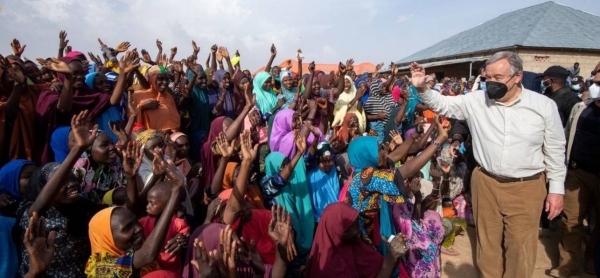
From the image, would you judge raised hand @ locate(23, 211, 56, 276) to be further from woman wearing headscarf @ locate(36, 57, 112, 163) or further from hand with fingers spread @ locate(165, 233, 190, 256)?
woman wearing headscarf @ locate(36, 57, 112, 163)

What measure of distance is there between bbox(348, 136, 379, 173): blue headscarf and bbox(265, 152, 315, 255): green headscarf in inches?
24.3

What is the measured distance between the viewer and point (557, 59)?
18.9 metres

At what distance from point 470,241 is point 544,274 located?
3.29ft

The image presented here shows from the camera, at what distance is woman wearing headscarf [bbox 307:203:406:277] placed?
254cm

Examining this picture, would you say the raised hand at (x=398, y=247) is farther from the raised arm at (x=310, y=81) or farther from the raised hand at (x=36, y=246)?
the raised arm at (x=310, y=81)

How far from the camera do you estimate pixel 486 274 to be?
10.5 feet

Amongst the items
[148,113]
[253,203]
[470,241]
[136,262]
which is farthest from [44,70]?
[470,241]

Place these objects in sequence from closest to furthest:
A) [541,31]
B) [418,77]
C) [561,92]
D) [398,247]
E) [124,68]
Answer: [398,247] → [418,77] → [124,68] → [561,92] → [541,31]

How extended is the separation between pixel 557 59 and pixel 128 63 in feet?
70.2

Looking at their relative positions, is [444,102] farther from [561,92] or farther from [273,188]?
[561,92]

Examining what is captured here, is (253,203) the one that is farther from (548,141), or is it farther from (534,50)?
(534,50)

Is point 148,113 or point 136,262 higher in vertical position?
point 148,113

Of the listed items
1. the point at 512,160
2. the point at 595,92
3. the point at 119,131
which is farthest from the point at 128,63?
the point at 595,92

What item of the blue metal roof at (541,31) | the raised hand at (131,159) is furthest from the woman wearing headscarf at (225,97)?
→ the blue metal roof at (541,31)
